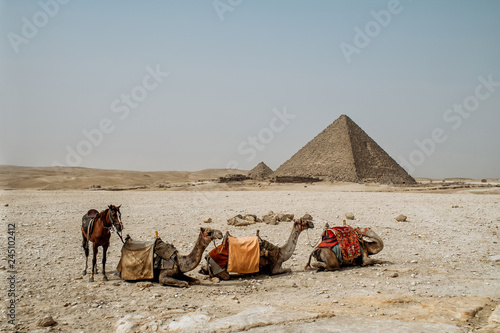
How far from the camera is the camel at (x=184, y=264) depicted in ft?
22.5

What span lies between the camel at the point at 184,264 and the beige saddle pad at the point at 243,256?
58 cm

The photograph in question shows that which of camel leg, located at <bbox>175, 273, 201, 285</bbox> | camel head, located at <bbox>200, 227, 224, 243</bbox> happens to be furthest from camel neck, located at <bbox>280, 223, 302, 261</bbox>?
camel leg, located at <bbox>175, 273, 201, 285</bbox>

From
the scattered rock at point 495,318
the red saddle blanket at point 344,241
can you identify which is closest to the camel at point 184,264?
the red saddle blanket at point 344,241

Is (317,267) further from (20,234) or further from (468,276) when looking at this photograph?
(20,234)

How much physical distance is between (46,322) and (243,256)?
339 centimetres

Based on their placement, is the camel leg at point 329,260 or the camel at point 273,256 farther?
the camel leg at point 329,260

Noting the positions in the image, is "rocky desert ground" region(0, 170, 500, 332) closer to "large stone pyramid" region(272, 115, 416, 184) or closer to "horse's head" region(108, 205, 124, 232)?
"horse's head" region(108, 205, 124, 232)

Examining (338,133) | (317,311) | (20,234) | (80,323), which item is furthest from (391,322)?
(338,133)

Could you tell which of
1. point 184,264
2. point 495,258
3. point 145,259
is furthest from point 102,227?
point 495,258

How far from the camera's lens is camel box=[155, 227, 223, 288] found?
686 centimetres

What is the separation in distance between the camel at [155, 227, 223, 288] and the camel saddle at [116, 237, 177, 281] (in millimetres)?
85

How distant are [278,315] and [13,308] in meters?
3.76

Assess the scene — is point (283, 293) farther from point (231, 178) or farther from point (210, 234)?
point (231, 178)

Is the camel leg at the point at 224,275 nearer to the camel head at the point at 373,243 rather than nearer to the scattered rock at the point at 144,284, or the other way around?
the scattered rock at the point at 144,284
